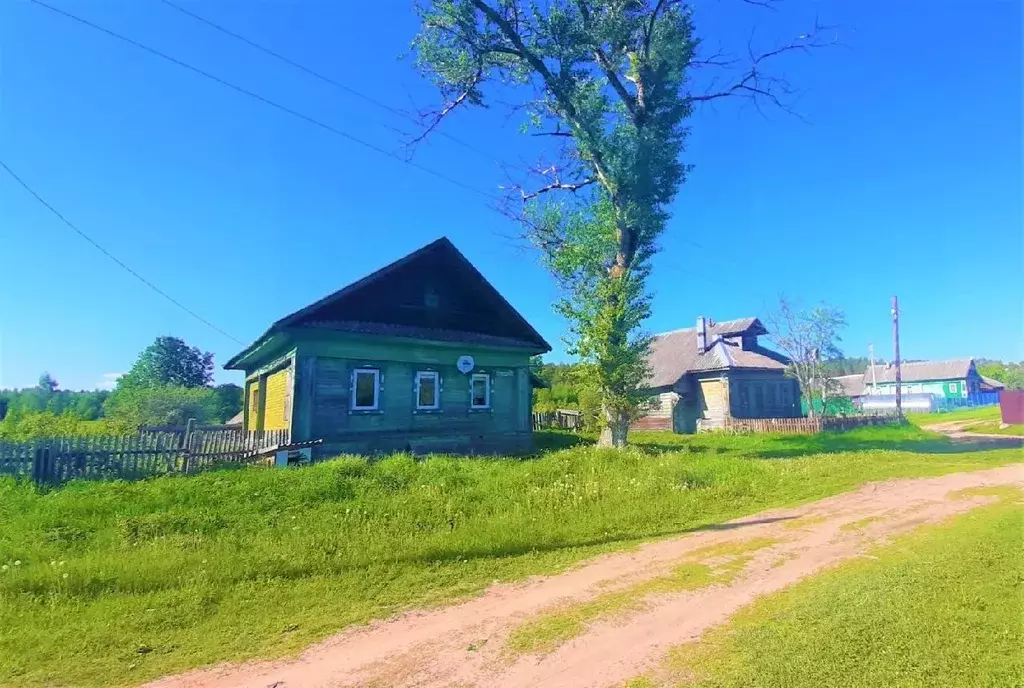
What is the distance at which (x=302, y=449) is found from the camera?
14797 mm

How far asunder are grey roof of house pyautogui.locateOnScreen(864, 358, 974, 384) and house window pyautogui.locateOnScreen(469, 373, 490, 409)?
207 feet

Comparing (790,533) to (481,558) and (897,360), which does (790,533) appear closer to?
(481,558)

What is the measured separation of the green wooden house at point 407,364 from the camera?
51.1ft

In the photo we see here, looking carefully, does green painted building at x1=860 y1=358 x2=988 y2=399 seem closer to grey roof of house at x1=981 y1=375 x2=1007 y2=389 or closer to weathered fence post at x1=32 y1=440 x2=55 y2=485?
grey roof of house at x1=981 y1=375 x2=1007 y2=389

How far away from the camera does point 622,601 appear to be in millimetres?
5402

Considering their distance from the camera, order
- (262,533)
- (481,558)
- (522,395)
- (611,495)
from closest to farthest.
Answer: (481,558) → (262,533) → (611,495) → (522,395)

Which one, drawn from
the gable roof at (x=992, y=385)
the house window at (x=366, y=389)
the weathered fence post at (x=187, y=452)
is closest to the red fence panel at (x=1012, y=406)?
the house window at (x=366, y=389)

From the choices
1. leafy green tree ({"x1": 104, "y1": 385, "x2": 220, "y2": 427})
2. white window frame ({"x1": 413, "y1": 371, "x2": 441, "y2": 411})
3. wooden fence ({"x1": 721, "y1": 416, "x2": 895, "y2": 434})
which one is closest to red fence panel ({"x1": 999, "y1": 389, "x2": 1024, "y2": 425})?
wooden fence ({"x1": 721, "y1": 416, "x2": 895, "y2": 434})

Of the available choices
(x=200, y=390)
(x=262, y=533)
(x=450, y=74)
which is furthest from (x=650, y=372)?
(x=200, y=390)

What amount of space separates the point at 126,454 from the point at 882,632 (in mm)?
13431

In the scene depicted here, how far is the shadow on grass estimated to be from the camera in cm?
702

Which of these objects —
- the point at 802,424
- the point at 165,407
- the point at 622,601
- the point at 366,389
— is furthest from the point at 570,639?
the point at 165,407

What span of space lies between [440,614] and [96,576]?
13.2 ft

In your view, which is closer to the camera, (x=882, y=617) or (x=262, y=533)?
(x=882, y=617)
